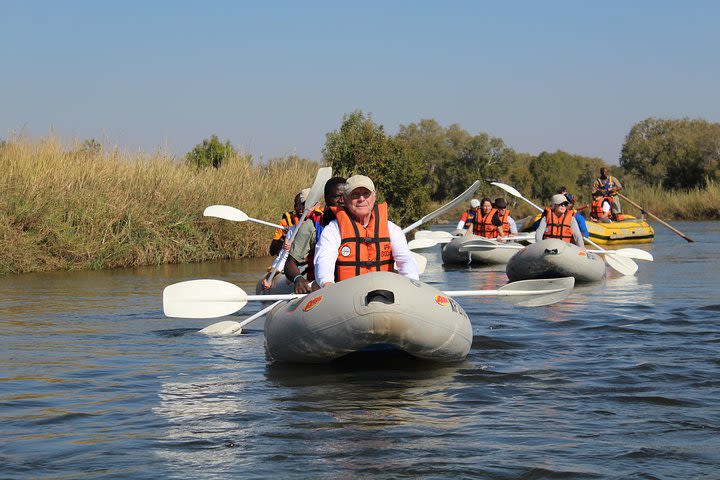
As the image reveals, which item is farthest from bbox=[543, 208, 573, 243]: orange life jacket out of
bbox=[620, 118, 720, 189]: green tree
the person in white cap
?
bbox=[620, 118, 720, 189]: green tree

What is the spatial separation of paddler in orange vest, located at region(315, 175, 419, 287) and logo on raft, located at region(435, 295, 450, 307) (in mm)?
392

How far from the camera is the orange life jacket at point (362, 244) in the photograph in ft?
21.2

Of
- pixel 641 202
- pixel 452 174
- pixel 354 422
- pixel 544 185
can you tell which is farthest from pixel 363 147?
pixel 544 185

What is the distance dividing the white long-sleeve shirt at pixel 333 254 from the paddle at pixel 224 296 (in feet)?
2.85

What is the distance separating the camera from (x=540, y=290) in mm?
7375

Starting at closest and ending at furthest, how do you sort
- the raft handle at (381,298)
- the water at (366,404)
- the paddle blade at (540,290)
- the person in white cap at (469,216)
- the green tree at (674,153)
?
the water at (366,404)
the raft handle at (381,298)
the paddle blade at (540,290)
the person in white cap at (469,216)
the green tree at (674,153)

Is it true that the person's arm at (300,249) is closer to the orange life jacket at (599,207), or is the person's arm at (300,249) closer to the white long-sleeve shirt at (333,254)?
the white long-sleeve shirt at (333,254)

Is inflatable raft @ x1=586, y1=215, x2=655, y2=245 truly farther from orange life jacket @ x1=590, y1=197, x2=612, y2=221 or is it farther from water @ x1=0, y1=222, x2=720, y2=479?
water @ x1=0, y1=222, x2=720, y2=479

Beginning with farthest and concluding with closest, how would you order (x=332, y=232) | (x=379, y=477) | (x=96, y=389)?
(x=332, y=232) < (x=96, y=389) < (x=379, y=477)

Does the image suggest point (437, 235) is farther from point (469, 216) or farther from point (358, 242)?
point (358, 242)

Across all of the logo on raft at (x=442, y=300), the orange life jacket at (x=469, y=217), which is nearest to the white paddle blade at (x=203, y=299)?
the logo on raft at (x=442, y=300)

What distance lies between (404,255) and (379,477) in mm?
2605

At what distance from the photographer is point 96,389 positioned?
6.08 m

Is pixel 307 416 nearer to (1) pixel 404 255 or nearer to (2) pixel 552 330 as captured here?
(1) pixel 404 255
